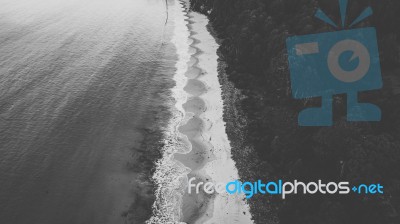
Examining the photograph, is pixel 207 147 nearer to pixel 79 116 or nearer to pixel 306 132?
pixel 306 132

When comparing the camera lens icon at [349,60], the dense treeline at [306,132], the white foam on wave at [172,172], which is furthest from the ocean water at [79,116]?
the camera lens icon at [349,60]

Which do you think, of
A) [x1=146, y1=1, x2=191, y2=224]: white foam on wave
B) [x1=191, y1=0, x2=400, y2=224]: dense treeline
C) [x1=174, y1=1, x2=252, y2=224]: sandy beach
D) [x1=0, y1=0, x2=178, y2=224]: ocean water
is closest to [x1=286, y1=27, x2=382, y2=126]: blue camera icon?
[x1=191, y1=0, x2=400, y2=224]: dense treeline

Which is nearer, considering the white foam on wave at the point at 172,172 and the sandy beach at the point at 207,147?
the white foam on wave at the point at 172,172

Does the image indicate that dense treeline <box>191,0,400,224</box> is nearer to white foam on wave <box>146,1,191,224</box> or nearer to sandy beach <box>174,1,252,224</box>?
sandy beach <box>174,1,252,224</box>

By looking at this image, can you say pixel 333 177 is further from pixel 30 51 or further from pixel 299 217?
pixel 30 51

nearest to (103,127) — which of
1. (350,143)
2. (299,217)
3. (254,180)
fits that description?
(254,180)

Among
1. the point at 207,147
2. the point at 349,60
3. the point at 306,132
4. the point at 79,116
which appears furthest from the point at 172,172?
the point at 349,60

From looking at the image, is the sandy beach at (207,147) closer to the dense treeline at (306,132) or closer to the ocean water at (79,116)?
the dense treeline at (306,132)
